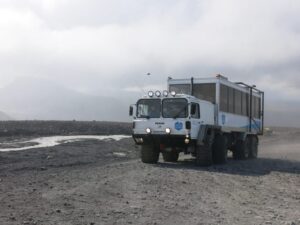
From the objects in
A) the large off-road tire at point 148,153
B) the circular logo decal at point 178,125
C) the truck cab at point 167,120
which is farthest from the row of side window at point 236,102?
the large off-road tire at point 148,153

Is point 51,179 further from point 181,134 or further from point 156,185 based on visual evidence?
point 181,134

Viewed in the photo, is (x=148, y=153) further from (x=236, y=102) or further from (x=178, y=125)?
(x=236, y=102)

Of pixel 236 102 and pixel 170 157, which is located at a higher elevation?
pixel 236 102

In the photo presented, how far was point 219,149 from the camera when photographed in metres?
22.1

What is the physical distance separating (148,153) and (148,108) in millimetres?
1865

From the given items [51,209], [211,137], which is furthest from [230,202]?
[211,137]

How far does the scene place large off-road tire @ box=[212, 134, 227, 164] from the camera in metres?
22.0

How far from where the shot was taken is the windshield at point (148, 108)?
20.0 meters

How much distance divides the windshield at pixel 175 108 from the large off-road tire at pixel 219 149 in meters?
2.97

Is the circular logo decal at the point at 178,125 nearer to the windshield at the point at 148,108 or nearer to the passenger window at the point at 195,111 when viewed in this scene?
the passenger window at the point at 195,111

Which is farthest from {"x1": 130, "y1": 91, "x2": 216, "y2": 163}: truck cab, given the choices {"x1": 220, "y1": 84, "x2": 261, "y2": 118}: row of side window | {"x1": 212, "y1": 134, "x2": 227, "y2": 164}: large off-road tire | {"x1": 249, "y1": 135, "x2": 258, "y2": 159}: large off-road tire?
{"x1": 249, "y1": 135, "x2": 258, "y2": 159}: large off-road tire

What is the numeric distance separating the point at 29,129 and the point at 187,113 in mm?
31133

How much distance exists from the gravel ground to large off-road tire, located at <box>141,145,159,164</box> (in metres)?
2.07

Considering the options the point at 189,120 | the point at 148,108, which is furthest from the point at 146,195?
the point at 148,108
